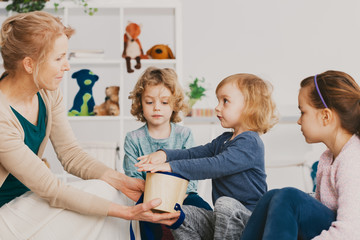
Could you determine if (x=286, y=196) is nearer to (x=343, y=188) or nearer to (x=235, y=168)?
(x=343, y=188)

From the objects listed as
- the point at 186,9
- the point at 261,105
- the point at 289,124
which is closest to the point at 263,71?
the point at 289,124

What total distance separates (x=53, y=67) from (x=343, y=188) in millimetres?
993

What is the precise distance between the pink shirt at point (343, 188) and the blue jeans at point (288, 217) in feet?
0.19

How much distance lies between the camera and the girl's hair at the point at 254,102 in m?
1.64

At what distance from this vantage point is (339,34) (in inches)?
170

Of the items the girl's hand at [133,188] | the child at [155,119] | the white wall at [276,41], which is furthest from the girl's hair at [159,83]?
the white wall at [276,41]

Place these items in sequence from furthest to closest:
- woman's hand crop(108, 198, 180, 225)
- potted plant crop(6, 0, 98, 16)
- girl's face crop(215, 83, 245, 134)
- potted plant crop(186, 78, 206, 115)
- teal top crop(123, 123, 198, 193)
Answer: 1. potted plant crop(186, 78, 206, 115)
2. potted plant crop(6, 0, 98, 16)
3. teal top crop(123, 123, 198, 193)
4. girl's face crop(215, 83, 245, 134)
5. woman's hand crop(108, 198, 180, 225)

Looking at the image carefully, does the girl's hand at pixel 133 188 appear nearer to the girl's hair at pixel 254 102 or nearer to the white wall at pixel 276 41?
the girl's hair at pixel 254 102

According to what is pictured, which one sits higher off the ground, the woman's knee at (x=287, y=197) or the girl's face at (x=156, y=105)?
the girl's face at (x=156, y=105)

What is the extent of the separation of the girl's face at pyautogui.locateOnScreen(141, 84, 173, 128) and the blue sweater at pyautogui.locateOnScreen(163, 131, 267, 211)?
1.35ft

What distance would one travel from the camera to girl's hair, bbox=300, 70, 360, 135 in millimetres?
1258

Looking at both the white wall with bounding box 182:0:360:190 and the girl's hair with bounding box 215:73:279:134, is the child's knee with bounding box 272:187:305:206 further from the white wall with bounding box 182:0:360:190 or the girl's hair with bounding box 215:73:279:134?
the white wall with bounding box 182:0:360:190

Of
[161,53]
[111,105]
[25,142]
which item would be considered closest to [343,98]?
[25,142]

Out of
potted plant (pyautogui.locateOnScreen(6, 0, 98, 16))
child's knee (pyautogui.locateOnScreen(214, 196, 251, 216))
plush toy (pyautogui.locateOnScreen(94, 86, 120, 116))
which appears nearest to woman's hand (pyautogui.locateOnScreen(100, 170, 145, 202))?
child's knee (pyautogui.locateOnScreen(214, 196, 251, 216))
